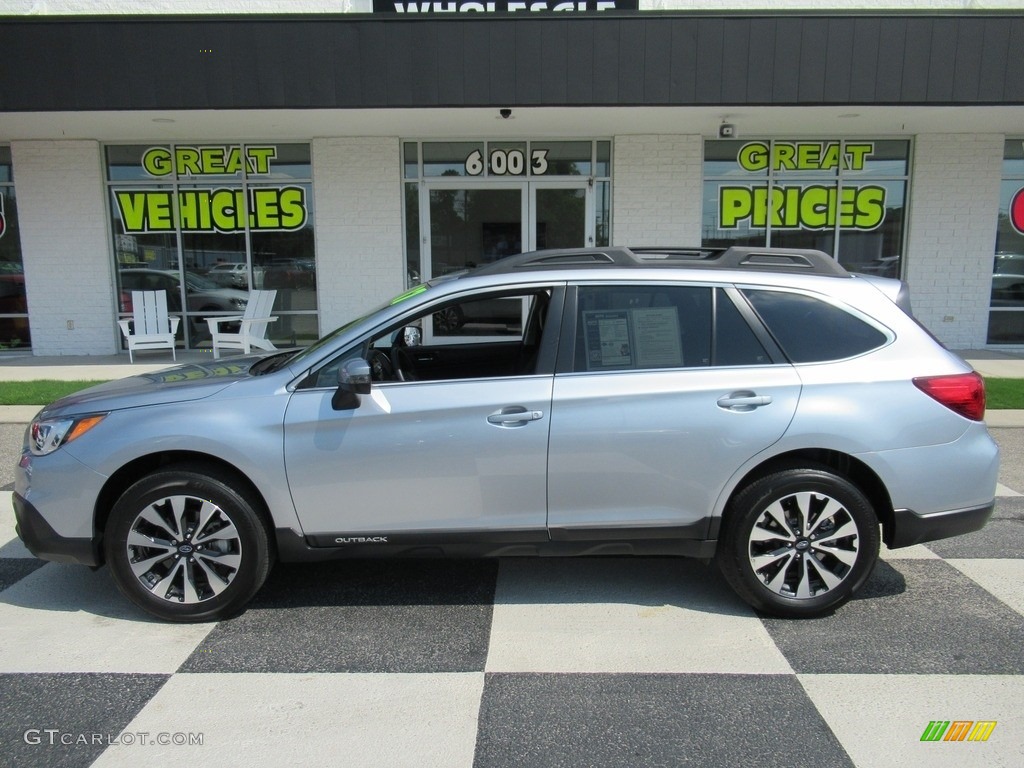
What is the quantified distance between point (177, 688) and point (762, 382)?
9.77ft

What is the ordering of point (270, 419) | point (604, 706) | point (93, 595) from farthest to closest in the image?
point (93, 595), point (270, 419), point (604, 706)

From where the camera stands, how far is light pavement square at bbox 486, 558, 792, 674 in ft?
10.9

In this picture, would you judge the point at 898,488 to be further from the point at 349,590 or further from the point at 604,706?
the point at 349,590

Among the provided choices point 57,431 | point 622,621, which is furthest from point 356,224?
point 622,621

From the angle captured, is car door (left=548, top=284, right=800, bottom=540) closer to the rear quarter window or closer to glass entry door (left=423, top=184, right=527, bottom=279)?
the rear quarter window

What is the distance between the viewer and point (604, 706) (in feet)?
9.82

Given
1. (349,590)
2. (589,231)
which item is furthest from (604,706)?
(589,231)

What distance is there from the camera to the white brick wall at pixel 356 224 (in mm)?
11805

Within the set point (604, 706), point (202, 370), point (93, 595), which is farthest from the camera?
point (202, 370)

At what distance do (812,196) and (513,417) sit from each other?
10.5 meters

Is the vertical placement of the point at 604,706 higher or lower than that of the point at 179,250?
lower

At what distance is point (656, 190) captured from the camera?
11.9 m

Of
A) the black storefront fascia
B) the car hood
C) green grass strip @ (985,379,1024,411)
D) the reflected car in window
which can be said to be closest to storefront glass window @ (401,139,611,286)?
the black storefront fascia

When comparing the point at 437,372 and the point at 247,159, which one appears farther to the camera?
the point at 247,159
